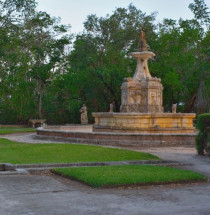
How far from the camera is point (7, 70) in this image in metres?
36.4

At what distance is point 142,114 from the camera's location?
872 inches

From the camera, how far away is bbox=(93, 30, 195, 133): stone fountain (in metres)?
22.3

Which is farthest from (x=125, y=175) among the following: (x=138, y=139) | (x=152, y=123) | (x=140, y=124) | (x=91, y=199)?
(x=152, y=123)

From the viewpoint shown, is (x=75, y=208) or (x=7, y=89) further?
(x=7, y=89)

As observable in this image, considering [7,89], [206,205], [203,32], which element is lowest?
[206,205]

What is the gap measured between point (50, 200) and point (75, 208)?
2.43 ft

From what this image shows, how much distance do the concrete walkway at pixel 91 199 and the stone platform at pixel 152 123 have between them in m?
13.4

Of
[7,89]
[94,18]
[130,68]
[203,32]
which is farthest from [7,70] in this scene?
[203,32]

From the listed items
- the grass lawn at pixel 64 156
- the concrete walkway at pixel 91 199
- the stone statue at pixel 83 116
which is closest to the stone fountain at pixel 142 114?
the grass lawn at pixel 64 156

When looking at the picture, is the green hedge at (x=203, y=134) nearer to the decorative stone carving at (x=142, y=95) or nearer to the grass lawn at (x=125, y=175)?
the grass lawn at (x=125, y=175)

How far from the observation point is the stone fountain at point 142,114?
73.3 feet

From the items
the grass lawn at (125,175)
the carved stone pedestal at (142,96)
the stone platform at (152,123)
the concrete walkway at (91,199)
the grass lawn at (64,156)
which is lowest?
the concrete walkway at (91,199)

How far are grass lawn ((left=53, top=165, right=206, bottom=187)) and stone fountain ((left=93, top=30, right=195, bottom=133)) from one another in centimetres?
1216

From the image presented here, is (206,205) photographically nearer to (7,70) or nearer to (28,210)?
(28,210)
